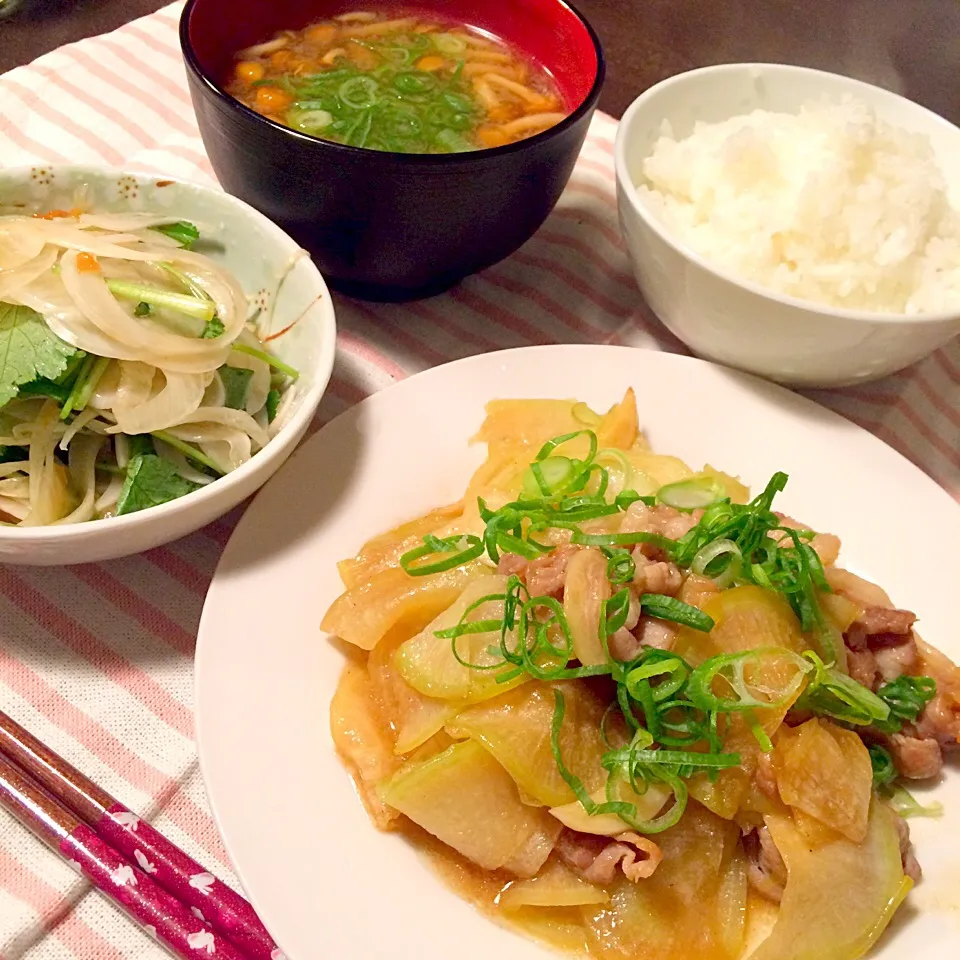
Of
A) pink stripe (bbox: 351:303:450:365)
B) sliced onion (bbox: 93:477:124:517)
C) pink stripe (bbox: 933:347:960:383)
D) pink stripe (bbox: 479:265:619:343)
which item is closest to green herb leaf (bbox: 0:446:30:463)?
sliced onion (bbox: 93:477:124:517)

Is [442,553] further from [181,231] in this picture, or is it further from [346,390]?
[181,231]

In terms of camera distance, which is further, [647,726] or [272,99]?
[272,99]

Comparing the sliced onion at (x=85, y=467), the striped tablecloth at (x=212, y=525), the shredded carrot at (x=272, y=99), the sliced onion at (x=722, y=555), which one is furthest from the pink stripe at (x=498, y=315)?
the sliced onion at (x=85, y=467)

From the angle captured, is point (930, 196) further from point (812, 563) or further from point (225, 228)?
point (225, 228)

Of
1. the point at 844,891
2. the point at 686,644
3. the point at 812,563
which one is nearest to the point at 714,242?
the point at 812,563

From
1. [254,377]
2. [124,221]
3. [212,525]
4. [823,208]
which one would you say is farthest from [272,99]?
[823,208]
